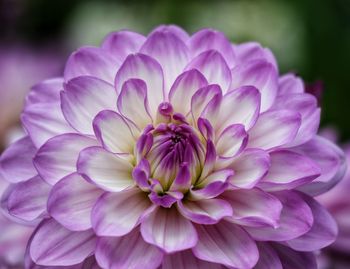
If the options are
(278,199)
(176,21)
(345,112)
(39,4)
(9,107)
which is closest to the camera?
(278,199)

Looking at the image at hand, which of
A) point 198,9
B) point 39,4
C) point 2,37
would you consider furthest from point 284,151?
point 39,4

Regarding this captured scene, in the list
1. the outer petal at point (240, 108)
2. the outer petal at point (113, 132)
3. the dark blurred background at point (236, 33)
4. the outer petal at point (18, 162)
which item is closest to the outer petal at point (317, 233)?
the outer petal at point (240, 108)

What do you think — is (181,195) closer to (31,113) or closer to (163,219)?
(163,219)

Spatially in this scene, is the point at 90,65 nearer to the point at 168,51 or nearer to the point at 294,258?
the point at 168,51

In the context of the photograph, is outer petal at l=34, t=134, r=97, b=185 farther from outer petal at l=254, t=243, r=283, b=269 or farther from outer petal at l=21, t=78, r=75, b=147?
outer petal at l=254, t=243, r=283, b=269

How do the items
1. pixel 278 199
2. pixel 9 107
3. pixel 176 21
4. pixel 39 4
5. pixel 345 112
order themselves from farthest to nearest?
pixel 39 4 < pixel 176 21 < pixel 345 112 < pixel 9 107 < pixel 278 199

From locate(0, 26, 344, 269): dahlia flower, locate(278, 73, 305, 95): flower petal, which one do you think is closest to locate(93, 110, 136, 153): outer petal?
locate(0, 26, 344, 269): dahlia flower
